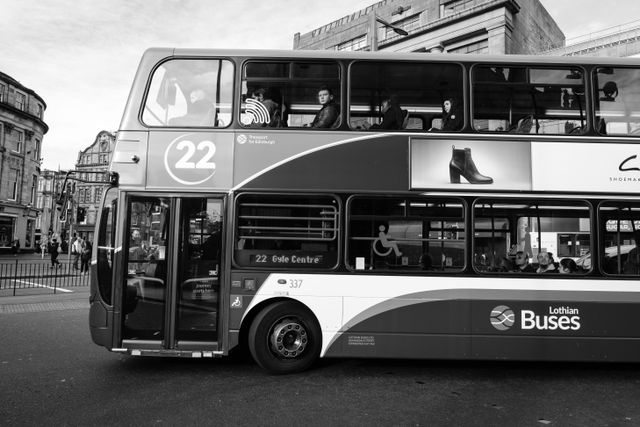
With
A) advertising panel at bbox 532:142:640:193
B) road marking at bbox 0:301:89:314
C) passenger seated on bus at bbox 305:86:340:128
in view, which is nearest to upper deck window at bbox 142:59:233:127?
Answer: passenger seated on bus at bbox 305:86:340:128

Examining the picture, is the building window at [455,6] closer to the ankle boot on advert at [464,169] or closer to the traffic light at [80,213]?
the ankle boot on advert at [464,169]

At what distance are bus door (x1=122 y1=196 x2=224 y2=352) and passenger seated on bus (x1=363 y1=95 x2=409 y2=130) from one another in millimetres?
2382

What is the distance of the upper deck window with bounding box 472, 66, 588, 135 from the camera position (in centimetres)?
625

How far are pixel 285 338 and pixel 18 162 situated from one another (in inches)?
2034

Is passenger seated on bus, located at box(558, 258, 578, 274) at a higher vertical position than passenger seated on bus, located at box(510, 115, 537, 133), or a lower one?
lower

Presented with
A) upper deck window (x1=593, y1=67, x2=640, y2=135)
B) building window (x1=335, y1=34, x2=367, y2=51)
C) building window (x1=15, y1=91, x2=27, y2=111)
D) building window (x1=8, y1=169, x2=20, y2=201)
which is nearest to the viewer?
upper deck window (x1=593, y1=67, x2=640, y2=135)

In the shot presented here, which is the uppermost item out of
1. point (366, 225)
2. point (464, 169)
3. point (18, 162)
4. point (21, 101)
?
point (21, 101)

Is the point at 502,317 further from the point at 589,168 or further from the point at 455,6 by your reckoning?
the point at 455,6

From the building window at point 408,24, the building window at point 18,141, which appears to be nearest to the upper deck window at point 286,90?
the building window at point 408,24

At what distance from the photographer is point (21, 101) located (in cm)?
4869

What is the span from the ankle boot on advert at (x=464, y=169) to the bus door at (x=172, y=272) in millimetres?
3073

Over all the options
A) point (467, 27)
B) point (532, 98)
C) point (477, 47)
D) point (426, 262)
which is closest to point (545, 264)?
point (426, 262)

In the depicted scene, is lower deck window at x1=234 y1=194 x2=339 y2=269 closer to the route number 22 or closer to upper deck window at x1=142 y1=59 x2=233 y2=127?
the route number 22

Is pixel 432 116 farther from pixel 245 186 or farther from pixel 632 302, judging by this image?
pixel 632 302
